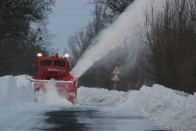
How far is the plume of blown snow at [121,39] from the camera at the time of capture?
1148 inches

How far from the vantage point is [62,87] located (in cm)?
2680

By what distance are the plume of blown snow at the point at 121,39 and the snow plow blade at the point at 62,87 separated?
10.7ft

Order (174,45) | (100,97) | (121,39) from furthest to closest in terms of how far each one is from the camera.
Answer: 1. (100,97)
2. (121,39)
3. (174,45)

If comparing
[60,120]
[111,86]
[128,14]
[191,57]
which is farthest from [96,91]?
[60,120]

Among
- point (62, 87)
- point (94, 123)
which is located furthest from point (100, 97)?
point (94, 123)

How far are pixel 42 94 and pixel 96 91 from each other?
1470 cm

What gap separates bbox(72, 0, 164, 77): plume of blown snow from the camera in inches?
Result: 1148

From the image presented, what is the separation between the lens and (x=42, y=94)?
2638 centimetres

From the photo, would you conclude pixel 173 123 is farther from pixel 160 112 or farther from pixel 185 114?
pixel 160 112

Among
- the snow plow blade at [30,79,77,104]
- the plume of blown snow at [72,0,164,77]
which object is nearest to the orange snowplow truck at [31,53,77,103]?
the snow plow blade at [30,79,77,104]

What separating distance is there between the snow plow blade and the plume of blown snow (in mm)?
3255

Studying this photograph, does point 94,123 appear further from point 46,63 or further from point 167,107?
point 46,63

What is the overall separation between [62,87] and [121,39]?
446 cm

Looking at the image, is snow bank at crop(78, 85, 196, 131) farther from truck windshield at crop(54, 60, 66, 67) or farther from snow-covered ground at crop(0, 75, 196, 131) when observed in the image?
truck windshield at crop(54, 60, 66, 67)
